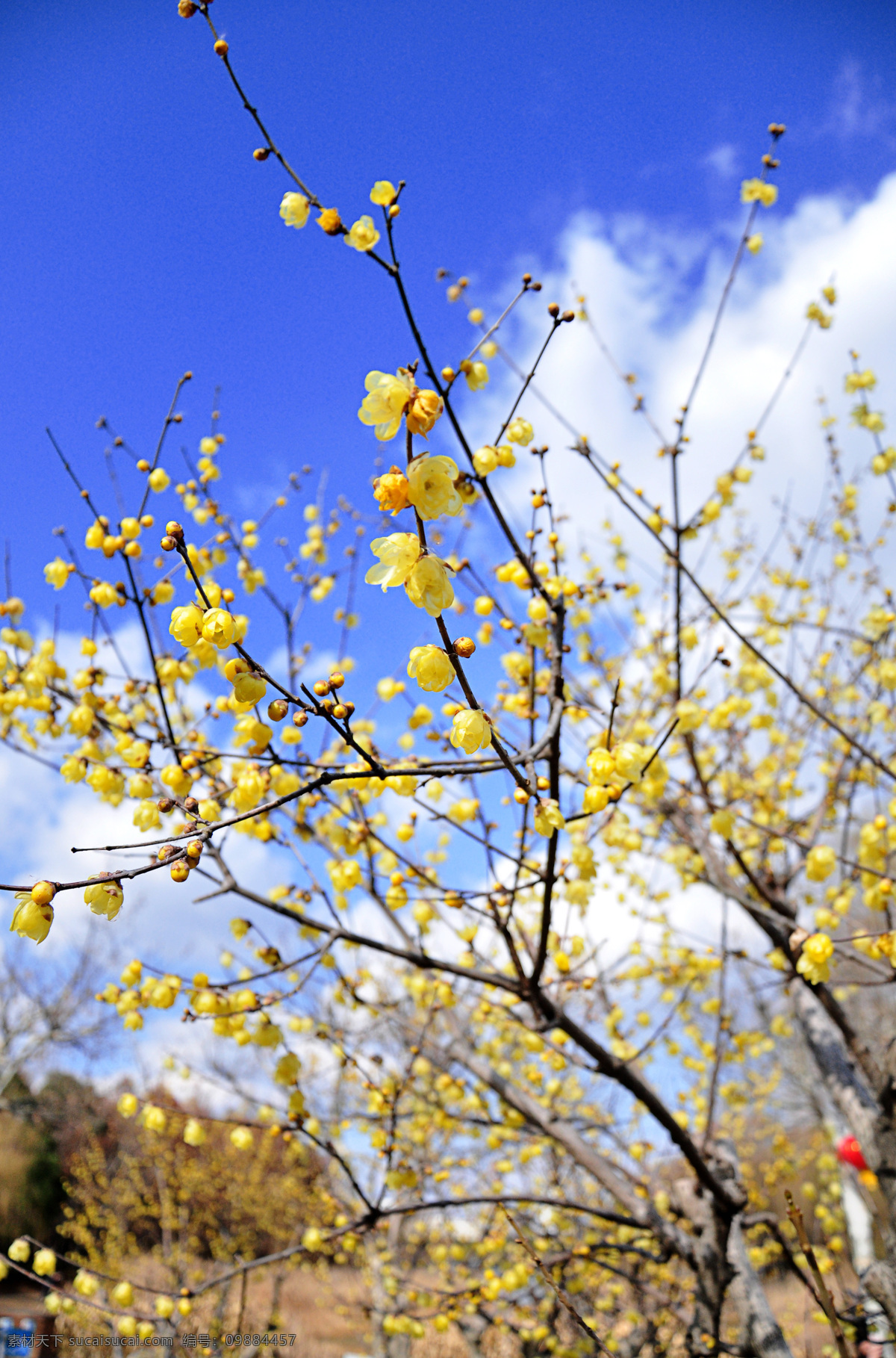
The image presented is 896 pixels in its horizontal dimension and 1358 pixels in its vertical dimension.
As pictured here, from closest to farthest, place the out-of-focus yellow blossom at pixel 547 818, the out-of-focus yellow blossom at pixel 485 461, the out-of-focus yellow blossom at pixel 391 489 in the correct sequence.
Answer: the out-of-focus yellow blossom at pixel 391 489 < the out-of-focus yellow blossom at pixel 547 818 < the out-of-focus yellow blossom at pixel 485 461

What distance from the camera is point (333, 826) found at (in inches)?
116

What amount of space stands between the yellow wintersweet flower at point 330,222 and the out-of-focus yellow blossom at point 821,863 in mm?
2694

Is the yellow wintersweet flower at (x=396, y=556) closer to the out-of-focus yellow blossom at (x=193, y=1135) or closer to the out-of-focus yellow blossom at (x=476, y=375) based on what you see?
the out-of-focus yellow blossom at (x=476, y=375)

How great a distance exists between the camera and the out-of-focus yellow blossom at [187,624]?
1535mm

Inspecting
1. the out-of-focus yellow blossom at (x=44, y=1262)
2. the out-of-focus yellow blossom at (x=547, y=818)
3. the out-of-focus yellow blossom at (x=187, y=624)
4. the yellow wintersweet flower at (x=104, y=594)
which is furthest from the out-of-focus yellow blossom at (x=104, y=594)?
the out-of-focus yellow blossom at (x=44, y=1262)

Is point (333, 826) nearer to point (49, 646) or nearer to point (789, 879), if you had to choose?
point (49, 646)

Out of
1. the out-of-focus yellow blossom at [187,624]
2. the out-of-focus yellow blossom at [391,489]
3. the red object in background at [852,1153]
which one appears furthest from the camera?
the red object in background at [852,1153]

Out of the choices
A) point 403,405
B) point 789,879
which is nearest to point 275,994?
point 403,405

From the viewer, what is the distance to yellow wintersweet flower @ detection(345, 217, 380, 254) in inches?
68.5

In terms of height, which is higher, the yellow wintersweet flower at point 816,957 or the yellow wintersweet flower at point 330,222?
the yellow wintersweet flower at point 330,222

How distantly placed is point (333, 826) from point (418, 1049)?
1.04 m

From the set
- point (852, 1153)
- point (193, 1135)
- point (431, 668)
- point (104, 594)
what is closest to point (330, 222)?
point (431, 668)

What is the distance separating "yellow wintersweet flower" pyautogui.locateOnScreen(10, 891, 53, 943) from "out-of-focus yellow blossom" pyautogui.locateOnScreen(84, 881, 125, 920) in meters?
0.08

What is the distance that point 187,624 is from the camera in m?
1.54
